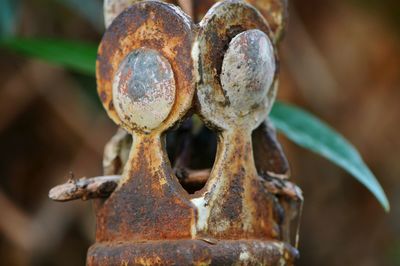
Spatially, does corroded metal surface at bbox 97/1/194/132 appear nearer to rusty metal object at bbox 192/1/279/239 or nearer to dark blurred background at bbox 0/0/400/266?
rusty metal object at bbox 192/1/279/239

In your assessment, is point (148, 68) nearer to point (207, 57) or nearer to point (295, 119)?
point (207, 57)

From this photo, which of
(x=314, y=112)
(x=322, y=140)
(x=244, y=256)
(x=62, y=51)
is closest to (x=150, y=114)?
(x=244, y=256)

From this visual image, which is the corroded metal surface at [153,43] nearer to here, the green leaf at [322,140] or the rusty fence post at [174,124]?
the rusty fence post at [174,124]

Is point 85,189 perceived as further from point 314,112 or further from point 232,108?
point 314,112

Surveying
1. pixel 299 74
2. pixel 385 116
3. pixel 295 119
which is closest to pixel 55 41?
pixel 295 119

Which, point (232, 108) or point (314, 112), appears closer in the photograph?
point (232, 108)

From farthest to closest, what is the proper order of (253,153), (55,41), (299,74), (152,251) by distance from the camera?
(299,74)
(55,41)
(253,153)
(152,251)

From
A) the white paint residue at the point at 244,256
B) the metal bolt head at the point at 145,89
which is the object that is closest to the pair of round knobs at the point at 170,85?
the metal bolt head at the point at 145,89
